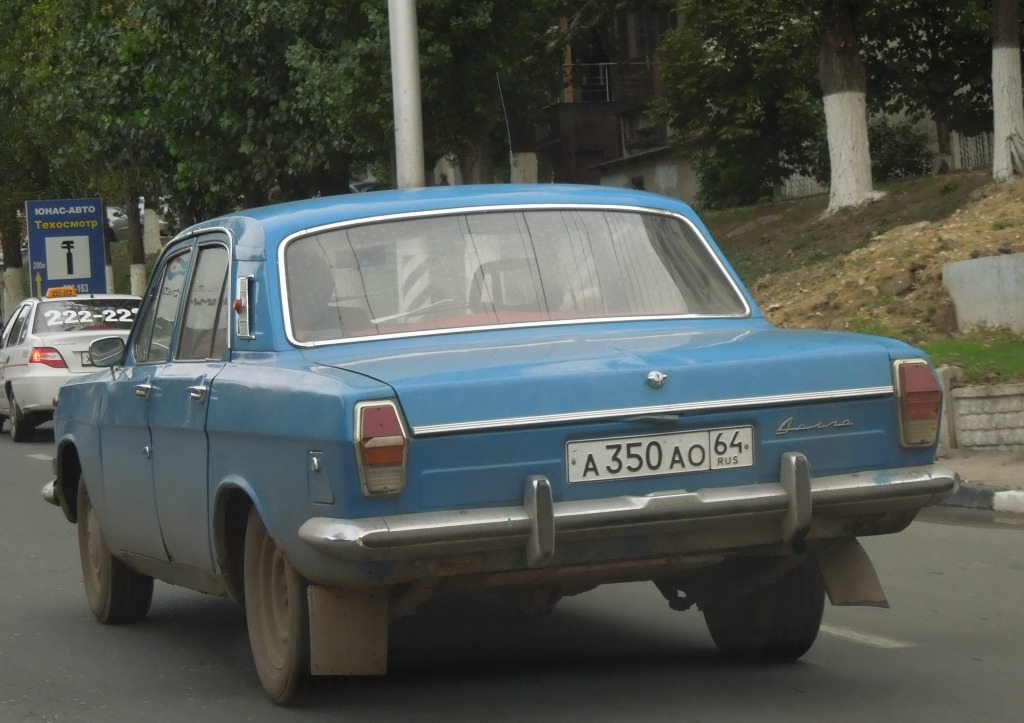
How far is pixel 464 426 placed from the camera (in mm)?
5020

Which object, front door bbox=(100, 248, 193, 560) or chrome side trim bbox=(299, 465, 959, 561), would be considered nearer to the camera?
chrome side trim bbox=(299, 465, 959, 561)

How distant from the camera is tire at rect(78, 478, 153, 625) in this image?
7793mm

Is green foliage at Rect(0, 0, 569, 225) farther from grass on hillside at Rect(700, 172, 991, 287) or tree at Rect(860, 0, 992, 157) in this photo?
tree at Rect(860, 0, 992, 157)

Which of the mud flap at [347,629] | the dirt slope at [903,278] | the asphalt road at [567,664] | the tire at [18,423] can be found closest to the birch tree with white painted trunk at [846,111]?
the dirt slope at [903,278]

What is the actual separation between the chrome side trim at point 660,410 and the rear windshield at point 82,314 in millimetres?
15588

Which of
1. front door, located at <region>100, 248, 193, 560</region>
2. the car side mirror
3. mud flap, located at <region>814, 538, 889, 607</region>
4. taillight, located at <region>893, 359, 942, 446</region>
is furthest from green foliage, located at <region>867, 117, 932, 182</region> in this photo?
taillight, located at <region>893, 359, 942, 446</region>

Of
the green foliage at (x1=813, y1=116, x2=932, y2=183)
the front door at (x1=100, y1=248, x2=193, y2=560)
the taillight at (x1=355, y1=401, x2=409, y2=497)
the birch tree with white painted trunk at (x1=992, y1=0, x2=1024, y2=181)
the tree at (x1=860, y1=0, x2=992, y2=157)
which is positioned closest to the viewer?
the taillight at (x1=355, y1=401, x2=409, y2=497)

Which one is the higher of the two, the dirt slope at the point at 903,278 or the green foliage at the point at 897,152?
the green foliage at the point at 897,152

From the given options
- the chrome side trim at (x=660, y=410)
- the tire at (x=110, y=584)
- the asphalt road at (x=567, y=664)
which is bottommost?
the asphalt road at (x=567, y=664)

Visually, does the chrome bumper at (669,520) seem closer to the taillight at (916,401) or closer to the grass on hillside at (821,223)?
the taillight at (916,401)

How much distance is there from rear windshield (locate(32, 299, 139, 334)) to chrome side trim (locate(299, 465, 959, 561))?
15.6 meters

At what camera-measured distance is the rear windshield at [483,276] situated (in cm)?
597

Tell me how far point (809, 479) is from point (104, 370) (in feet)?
11.9

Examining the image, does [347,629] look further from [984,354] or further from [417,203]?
[984,354]
